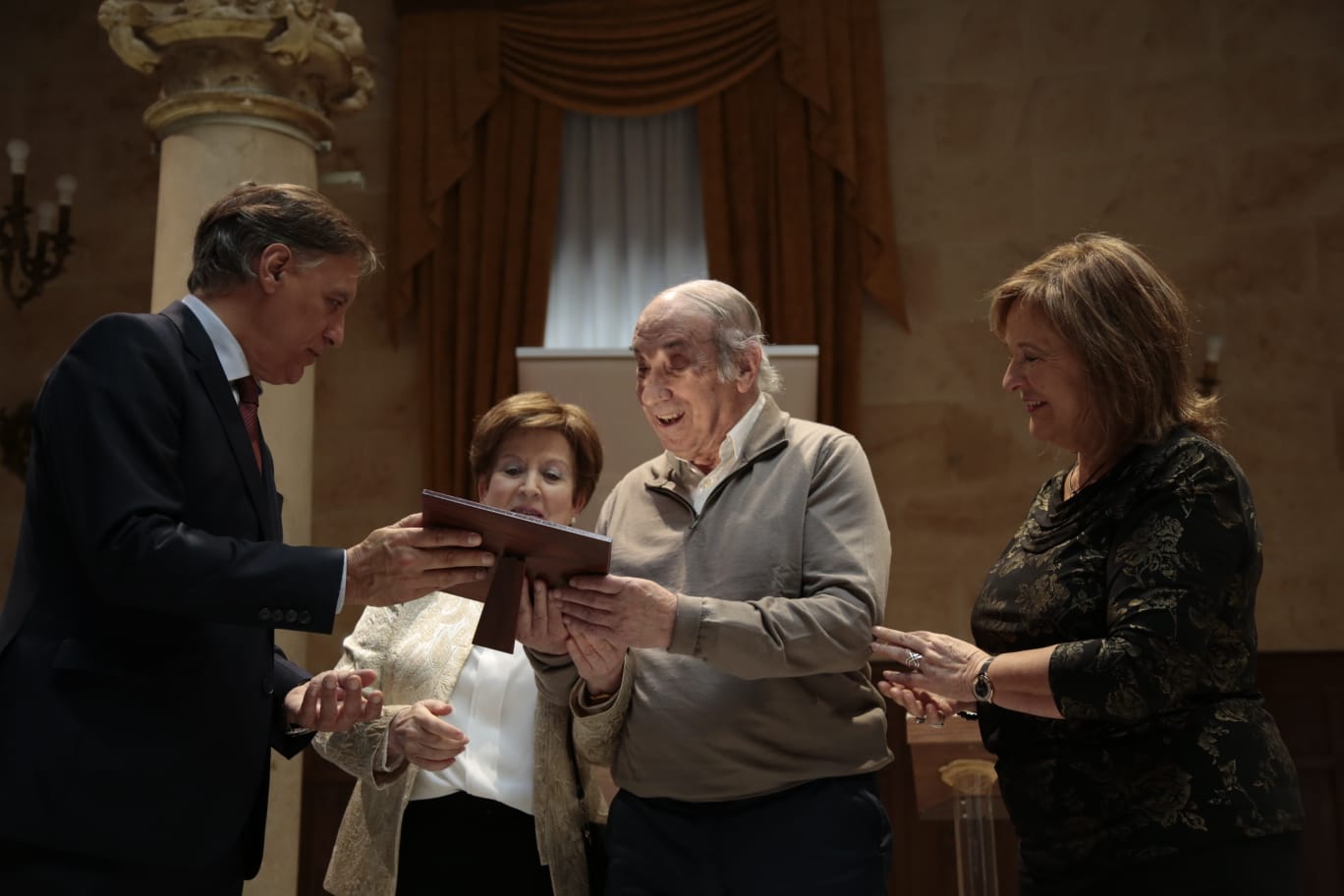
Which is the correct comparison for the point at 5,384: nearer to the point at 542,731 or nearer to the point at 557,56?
the point at 557,56

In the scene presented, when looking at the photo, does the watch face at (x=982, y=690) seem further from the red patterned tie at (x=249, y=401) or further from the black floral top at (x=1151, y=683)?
the red patterned tie at (x=249, y=401)

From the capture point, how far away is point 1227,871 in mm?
1932

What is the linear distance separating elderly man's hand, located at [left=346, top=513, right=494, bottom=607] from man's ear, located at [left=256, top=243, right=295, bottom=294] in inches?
18.0

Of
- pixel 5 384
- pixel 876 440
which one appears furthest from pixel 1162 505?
pixel 5 384

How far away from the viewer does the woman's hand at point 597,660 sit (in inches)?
92.1

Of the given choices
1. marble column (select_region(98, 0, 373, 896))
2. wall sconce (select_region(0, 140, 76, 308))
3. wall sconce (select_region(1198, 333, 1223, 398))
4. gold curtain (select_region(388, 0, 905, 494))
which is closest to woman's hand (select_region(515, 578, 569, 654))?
marble column (select_region(98, 0, 373, 896))

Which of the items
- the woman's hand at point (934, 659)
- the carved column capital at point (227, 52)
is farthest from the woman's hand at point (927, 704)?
the carved column capital at point (227, 52)

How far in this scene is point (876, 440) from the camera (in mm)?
6480

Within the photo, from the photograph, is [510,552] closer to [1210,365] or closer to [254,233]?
[254,233]

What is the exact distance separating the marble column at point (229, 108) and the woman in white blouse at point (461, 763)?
5.34 ft

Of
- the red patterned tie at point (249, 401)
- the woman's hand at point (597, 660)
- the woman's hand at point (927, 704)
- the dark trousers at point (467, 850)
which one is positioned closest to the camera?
the red patterned tie at point (249, 401)

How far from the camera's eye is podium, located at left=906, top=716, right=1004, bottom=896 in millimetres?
2865

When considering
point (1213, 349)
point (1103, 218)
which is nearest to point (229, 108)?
point (1103, 218)

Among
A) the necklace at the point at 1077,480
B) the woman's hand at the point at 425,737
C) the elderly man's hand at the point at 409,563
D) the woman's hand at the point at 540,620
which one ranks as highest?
the necklace at the point at 1077,480
